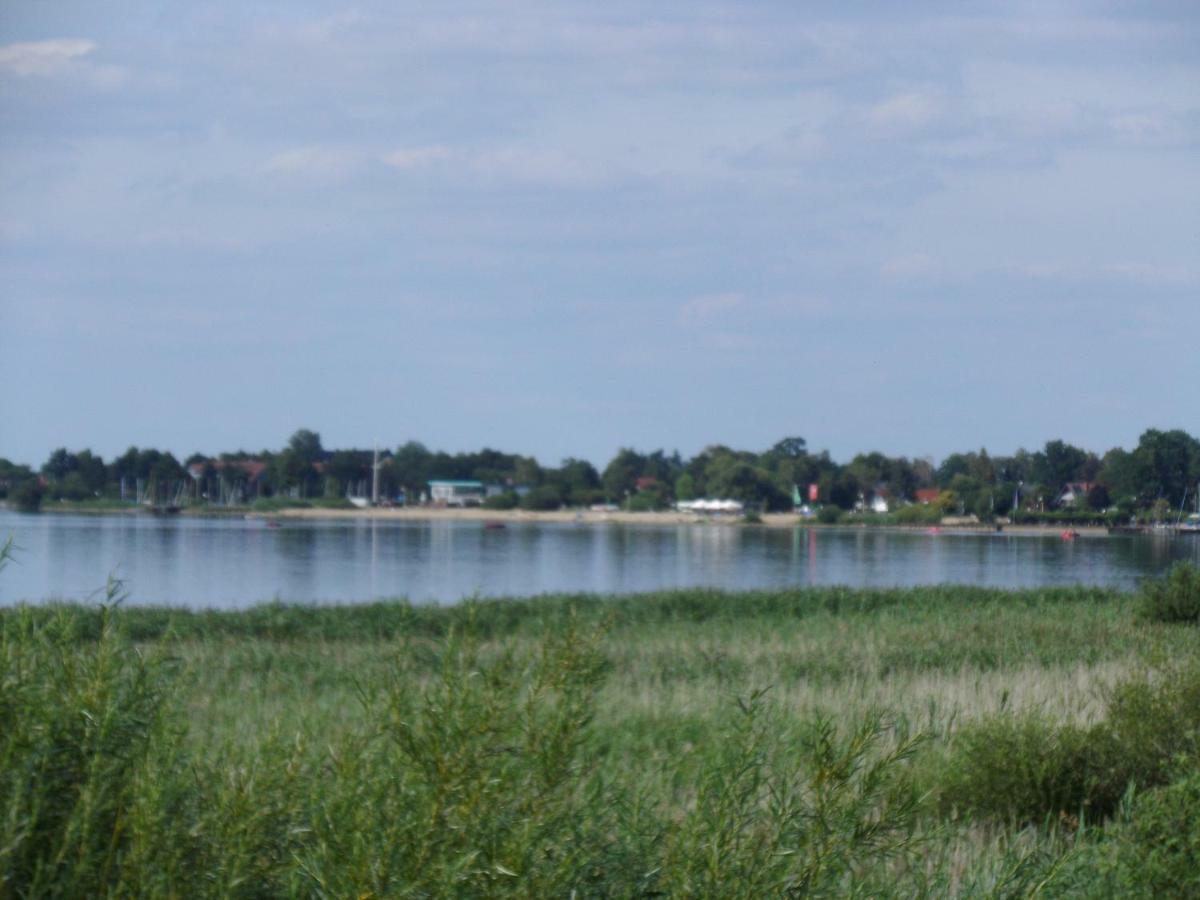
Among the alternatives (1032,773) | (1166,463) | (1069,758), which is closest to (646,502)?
(1166,463)

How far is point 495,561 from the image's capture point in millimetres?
58562

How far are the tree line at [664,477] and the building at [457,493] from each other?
210 centimetres

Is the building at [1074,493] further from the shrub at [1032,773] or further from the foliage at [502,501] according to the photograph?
the foliage at [502,501]

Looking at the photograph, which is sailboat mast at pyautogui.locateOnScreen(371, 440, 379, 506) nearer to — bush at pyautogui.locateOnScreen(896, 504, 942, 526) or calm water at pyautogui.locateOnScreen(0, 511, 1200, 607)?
calm water at pyautogui.locateOnScreen(0, 511, 1200, 607)

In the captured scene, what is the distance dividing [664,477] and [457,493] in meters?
24.0

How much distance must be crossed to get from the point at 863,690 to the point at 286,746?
10.3m

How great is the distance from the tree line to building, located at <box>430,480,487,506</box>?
210 cm

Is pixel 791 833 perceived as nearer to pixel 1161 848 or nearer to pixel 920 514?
pixel 1161 848

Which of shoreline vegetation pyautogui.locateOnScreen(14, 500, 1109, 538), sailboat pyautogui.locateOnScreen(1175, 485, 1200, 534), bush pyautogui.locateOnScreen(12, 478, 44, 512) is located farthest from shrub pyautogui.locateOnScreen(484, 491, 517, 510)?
sailboat pyautogui.locateOnScreen(1175, 485, 1200, 534)

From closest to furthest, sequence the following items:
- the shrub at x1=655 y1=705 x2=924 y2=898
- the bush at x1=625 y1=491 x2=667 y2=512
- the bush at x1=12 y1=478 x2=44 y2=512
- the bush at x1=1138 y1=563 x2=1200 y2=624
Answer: the shrub at x1=655 y1=705 x2=924 y2=898 < the bush at x1=1138 y1=563 x2=1200 y2=624 < the bush at x1=12 y1=478 x2=44 y2=512 < the bush at x1=625 y1=491 x2=667 y2=512

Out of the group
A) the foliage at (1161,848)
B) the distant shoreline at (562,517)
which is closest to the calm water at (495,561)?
the distant shoreline at (562,517)

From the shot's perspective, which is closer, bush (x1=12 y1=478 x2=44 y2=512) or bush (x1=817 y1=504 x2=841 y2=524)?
bush (x1=12 y1=478 x2=44 y2=512)

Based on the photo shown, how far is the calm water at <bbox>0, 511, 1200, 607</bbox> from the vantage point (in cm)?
4050

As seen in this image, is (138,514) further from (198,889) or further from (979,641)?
(198,889)
